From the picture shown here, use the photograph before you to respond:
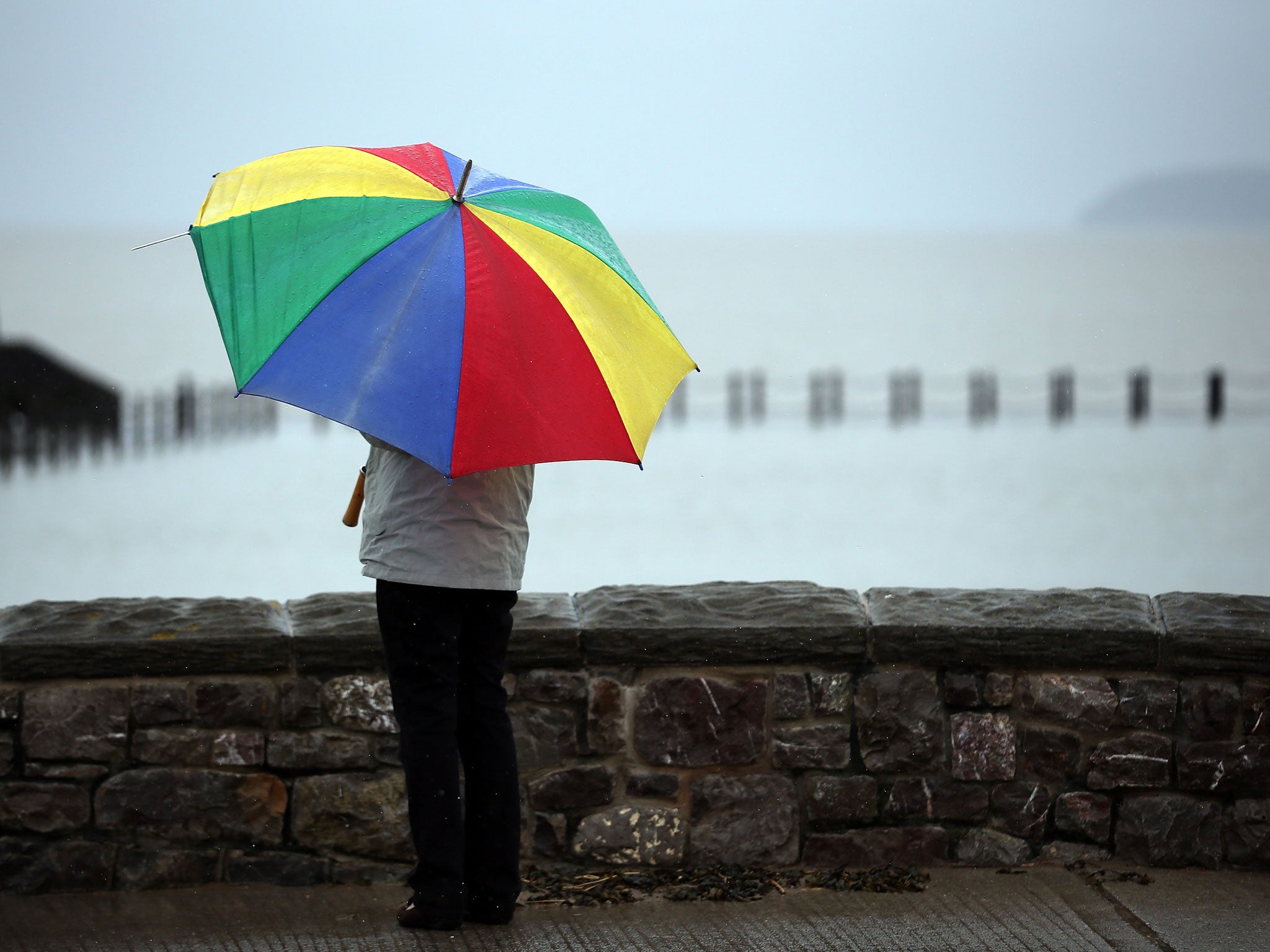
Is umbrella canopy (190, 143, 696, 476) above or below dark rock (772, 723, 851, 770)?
above

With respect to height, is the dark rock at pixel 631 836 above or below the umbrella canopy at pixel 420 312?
below

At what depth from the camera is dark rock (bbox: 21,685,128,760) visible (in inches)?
112

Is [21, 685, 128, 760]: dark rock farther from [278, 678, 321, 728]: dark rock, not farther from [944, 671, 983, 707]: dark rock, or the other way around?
[944, 671, 983, 707]: dark rock

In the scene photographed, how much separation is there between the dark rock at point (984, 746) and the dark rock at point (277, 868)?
1.38 metres

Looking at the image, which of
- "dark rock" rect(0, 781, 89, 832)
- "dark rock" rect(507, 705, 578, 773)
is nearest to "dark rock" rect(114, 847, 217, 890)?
"dark rock" rect(0, 781, 89, 832)

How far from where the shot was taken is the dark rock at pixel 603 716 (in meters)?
2.95

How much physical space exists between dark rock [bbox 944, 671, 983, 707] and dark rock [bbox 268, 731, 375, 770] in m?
1.25

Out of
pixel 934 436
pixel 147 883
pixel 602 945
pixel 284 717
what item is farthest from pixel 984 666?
pixel 934 436

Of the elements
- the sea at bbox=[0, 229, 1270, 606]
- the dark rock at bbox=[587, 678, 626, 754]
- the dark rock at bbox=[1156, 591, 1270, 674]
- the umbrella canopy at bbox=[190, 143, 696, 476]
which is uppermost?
the umbrella canopy at bbox=[190, 143, 696, 476]

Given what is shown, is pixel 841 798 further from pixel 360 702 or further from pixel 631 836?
pixel 360 702

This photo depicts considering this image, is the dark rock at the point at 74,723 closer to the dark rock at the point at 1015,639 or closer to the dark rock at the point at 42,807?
the dark rock at the point at 42,807

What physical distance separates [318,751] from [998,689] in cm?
146

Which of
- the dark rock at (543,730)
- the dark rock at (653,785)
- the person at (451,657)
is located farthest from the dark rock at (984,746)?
the person at (451,657)

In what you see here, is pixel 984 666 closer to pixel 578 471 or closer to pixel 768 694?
pixel 768 694
